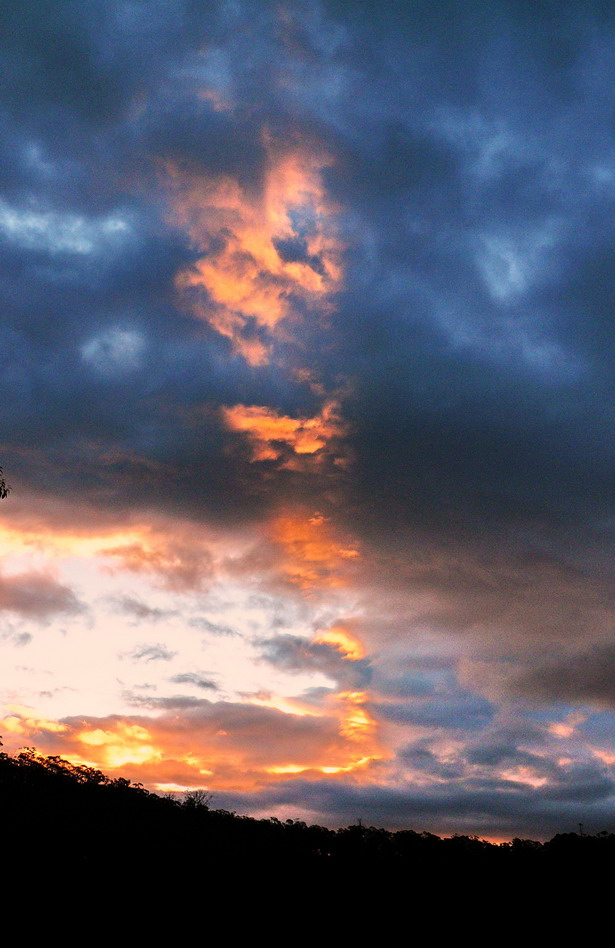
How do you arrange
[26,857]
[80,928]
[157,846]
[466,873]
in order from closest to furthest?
[80,928] < [26,857] < [157,846] < [466,873]

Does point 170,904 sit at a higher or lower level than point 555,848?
lower

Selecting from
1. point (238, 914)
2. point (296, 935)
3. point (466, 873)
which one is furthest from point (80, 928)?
point (466, 873)

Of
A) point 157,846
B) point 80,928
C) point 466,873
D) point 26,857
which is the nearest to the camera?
point 80,928

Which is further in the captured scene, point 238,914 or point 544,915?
point 544,915

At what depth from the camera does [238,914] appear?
26.2 metres

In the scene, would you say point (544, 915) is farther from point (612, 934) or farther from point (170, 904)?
point (170, 904)

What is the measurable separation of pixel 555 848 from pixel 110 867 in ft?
51.1

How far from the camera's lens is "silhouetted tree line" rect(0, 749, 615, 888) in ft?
86.3

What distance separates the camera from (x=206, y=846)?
2806 centimetres

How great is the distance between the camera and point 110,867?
85.6ft

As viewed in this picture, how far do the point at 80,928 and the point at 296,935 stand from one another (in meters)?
6.65

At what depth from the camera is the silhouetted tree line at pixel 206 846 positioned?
26.3m

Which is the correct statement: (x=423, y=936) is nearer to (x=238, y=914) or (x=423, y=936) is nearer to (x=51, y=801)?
(x=238, y=914)

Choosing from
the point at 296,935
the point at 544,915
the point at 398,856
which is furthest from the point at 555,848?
the point at 296,935
